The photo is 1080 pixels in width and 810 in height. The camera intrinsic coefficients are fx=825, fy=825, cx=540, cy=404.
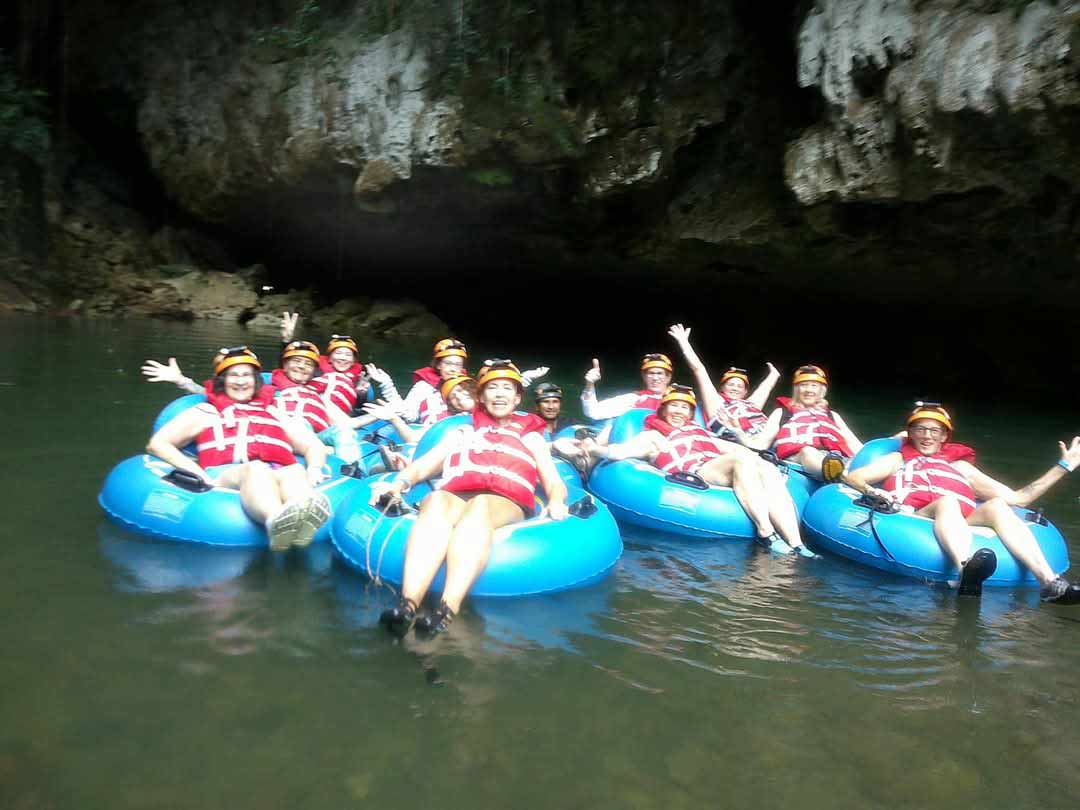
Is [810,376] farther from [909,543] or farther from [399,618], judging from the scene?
[399,618]

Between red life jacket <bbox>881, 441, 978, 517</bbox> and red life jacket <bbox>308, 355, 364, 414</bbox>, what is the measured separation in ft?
13.7

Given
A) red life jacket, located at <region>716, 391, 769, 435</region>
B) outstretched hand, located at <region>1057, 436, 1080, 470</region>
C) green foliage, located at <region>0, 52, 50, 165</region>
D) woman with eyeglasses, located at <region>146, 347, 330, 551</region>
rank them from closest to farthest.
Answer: woman with eyeglasses, located at <region>146, 347, 330, 551</region> < outstretched hand, located at <region>1057, 436, 1080, 470</region> < red life jacket, located at <region>716, 391, 769, 435</region> < green foliage, located at <region>0, 52, 50, 165</region>

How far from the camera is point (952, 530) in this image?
183 inches

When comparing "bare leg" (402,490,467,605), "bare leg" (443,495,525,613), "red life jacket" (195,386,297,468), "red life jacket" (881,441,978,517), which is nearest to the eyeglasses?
"red life jacket" (881,441,978,517)

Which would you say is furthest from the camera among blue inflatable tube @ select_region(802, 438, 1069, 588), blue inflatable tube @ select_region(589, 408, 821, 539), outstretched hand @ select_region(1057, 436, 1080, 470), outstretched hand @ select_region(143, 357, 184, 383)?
outstretched hand @ select_region(143, 357, 184, 383)

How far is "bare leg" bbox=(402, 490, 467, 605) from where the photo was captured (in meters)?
3.64

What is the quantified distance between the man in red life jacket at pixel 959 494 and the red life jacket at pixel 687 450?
0.96 meters

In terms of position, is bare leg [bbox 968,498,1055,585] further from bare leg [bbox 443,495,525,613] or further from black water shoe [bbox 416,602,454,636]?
black water shoe [bbox 416,602,454,636]

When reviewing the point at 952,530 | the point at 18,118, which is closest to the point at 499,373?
the point at 952,530

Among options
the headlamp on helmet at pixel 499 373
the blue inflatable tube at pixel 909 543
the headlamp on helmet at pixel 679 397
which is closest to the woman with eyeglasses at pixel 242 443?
the headlamp on helmet at pixel 499 373

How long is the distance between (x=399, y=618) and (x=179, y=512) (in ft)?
5.73

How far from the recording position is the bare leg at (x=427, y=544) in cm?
364

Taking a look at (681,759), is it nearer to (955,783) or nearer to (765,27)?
(955,783)

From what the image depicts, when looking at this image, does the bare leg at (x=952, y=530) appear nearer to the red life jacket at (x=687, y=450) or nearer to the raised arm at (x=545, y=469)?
the red life jacket at (x=687, y=450)
